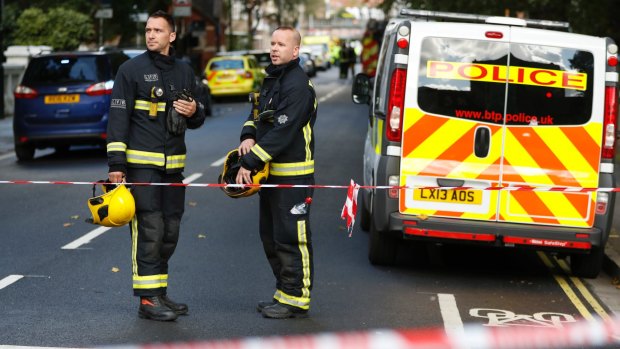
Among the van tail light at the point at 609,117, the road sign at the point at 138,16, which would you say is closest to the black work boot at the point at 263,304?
the van tail light at the point at 609,117

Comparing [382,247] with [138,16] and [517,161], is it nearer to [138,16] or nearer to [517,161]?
[517,161]

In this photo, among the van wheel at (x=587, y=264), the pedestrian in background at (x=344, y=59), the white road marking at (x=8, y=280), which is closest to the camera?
the white road marking at (x=8, y=280)

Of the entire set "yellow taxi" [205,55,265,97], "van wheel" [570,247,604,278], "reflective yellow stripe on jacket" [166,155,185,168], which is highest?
"reflective yellow stripe on jacket" [166,155,185,168]

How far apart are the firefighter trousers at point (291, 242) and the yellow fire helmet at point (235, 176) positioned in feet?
0.27

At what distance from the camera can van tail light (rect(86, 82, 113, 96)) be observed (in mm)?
18516

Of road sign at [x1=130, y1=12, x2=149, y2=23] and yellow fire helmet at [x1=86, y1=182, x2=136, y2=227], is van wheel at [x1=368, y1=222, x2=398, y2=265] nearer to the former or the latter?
yellow fire helmet at [x1=86, y1=182, x2=136, y2=227]

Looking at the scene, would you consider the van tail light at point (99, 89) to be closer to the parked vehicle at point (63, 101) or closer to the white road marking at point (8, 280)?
the parked vehicle at point (63, 101)

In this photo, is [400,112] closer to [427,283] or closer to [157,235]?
[427,283]

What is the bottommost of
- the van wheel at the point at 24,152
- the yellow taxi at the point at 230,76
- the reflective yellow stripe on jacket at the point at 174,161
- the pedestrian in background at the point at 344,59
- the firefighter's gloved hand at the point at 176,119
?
the pedestrian in background at the point at 344,59

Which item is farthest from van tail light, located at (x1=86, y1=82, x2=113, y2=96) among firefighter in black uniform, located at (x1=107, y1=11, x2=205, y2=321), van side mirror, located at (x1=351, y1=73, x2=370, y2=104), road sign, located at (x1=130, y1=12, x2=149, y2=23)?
road sign, located at (x1=130, y1=12, x2=149, y2=23)

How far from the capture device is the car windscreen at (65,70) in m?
18.7

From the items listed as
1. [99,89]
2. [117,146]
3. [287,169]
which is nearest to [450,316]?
[287,169]

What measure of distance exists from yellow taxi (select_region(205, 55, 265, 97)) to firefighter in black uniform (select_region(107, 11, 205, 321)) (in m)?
29.2

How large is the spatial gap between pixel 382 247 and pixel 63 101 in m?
9.92
